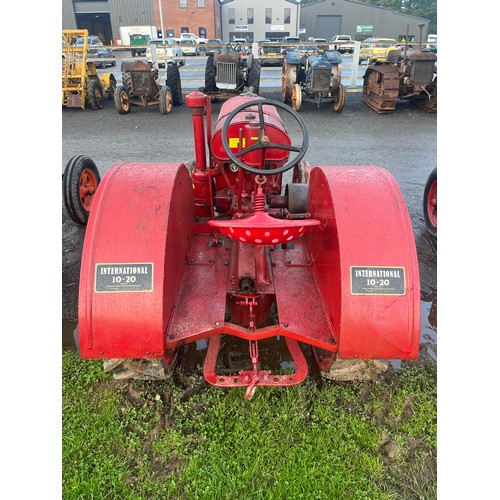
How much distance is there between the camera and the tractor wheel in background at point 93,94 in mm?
10141

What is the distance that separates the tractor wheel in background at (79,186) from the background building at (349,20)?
39.4 m

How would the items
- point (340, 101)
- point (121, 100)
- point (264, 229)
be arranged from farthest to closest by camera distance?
point (340, 101), point (121, 100), point (264, 229)

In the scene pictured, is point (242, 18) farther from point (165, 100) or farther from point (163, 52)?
point (165, 100)

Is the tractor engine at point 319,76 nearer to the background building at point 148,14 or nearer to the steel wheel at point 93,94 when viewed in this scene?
the steel wheel at point 93,94

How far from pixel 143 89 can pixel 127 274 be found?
29.9 ft

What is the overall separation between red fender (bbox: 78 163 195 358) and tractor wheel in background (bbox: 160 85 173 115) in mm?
8100

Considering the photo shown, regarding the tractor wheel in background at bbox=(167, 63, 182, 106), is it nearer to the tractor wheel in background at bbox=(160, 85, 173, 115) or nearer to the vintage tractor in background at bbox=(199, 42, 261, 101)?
the tractor wheel in background at bbox=(160, 85, 173, 115)

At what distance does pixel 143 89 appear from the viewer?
997cm

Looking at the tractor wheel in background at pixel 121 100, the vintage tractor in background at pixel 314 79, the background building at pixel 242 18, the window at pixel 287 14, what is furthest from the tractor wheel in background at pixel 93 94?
the window at pixel 287 14

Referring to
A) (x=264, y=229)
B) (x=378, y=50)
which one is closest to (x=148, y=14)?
(x=378, y=50)

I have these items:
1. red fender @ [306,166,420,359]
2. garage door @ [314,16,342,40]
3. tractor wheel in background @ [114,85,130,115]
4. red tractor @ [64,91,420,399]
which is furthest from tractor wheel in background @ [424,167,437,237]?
garage door @ [314,16,342,40]

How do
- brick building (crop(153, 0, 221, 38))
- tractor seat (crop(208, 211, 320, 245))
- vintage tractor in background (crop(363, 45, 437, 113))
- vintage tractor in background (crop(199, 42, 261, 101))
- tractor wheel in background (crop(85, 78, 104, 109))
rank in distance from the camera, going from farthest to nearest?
brick building (crop(153, 0, 221, 38)) → tractor wheel in background (crop(85, 78, 104, 109)) → vintage tractor in background (crop(199, 42, 261, 101)) → vintage tractor in background (crop(363, 45, 437, 113)) → tractor seat (crop(208, 211, 320, 245))

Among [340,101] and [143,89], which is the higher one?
[143,89]

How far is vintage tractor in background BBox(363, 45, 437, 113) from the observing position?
9.41 m
